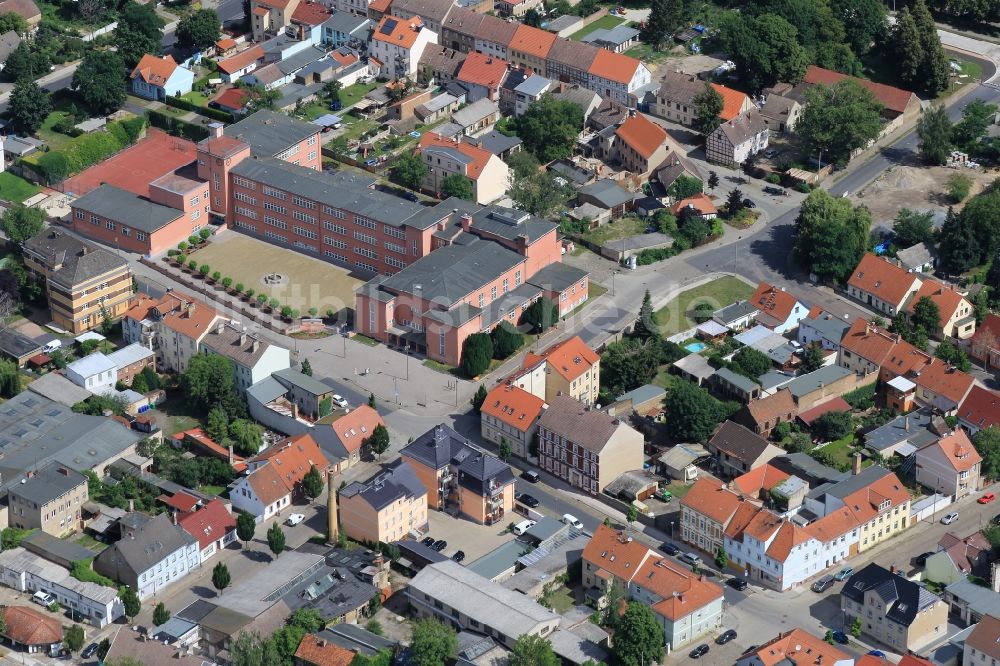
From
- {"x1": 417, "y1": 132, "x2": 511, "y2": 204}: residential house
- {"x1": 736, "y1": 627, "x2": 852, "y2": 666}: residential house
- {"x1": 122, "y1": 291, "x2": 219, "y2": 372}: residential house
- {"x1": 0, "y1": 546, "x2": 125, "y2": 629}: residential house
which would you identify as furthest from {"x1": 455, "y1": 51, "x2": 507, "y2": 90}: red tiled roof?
{"x1": 736, "y1": 627, "x2": 852, "y2": 666}: residential house

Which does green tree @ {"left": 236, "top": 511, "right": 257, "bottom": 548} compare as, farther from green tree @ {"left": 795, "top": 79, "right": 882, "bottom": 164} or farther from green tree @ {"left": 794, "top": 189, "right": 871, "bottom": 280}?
green tree @ {"left": 795, "top": 79, "right": 882, "bottom": 164}

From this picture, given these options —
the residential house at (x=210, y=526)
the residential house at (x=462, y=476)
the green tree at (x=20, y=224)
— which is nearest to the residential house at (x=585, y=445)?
the residential house at (x=462, y=476)

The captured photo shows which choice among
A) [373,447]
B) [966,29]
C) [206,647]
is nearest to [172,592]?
[206,647]

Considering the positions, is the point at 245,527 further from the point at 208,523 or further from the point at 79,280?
the point at 79,280

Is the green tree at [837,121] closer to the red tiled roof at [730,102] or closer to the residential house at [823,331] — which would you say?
the red tiled roof at [730,102]

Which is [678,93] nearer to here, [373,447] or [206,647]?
[373,447]
